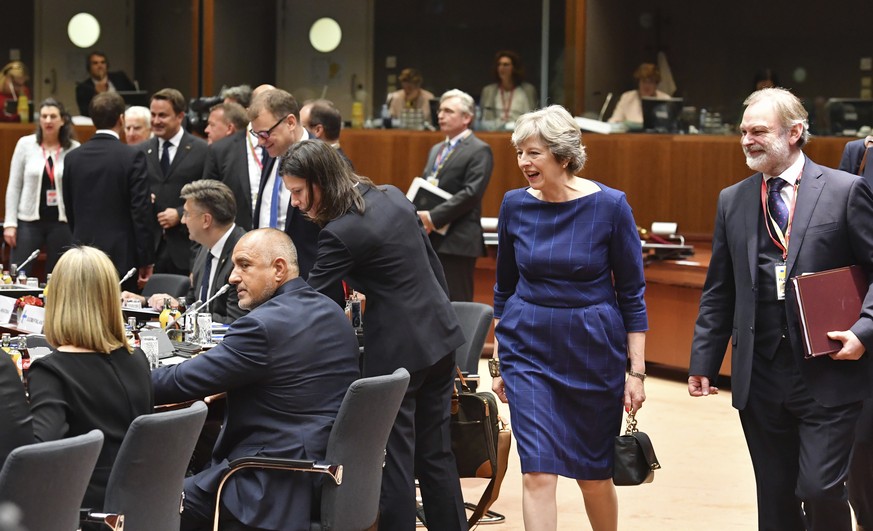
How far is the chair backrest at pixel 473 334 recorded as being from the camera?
497cm

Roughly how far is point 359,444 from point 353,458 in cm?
4

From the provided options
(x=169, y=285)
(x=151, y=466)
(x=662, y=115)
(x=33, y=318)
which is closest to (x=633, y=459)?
(x=151, y=466)

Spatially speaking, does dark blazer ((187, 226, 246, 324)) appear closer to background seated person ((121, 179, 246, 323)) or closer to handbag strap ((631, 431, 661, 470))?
background seated person ((121, 179, 246, 323))

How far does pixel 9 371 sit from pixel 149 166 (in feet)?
14.7

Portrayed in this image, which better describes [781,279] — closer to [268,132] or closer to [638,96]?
[268,132]

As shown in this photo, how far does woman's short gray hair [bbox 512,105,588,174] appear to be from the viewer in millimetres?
3859

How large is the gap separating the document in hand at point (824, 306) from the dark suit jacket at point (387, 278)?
1106 mm

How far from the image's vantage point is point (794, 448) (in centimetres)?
377

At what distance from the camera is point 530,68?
10594 mm

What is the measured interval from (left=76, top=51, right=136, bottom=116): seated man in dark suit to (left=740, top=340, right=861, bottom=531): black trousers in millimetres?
7877

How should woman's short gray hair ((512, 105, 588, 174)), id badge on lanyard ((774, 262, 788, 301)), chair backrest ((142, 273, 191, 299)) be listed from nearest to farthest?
id badge on lanyard ((774, 262, 788, 301))
woman's short gray hair ((512, 105, 588, 174))
chair backrest ((142, 273, 191, 299))

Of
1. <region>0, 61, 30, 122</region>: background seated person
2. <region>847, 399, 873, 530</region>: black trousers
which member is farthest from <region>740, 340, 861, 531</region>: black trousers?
<region>0, 61, 30, 122</region>: background seated person

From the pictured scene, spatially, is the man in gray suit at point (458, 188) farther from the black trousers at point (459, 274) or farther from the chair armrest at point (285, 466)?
the chair armrest at point (285, 466)

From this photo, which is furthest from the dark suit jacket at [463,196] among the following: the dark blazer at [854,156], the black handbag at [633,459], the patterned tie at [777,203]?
the patterned tie at [777,203]
